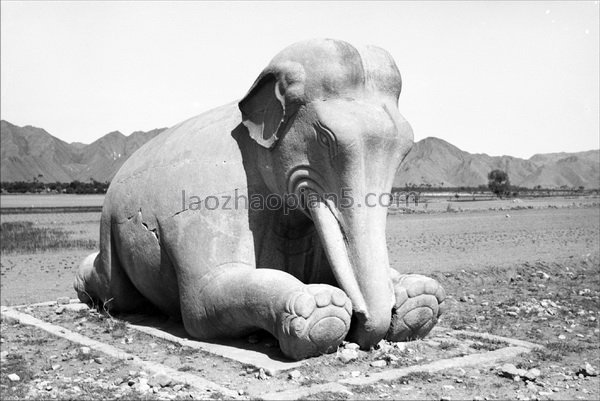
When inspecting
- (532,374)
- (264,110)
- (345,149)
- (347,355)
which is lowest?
(532,374)

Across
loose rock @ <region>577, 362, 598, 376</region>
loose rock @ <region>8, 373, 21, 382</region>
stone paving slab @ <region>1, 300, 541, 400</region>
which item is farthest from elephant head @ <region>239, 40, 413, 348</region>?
loose rock @ <region>8, 373, 21, 382</region>

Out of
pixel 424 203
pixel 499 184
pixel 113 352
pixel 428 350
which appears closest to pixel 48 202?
pixel 424 203

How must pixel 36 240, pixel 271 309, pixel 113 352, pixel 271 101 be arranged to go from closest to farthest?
pixel 271 309, pixel 271 101, pixel 113 352, pixel 36 240

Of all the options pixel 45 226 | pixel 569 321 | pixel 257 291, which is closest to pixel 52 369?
pixel 257 291

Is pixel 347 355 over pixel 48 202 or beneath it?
over

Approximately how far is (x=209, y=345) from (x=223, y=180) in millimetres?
1577

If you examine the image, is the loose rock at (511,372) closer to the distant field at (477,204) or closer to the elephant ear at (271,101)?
the elephant ear at (271,101)

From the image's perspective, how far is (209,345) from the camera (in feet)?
Answer: 21.8

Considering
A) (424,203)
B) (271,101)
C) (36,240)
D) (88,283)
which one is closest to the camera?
(271,101)

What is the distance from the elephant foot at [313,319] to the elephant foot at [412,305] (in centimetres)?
65

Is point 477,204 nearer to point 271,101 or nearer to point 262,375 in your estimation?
point 271,101

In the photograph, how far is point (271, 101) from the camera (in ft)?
21.4

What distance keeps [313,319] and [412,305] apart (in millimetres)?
1093

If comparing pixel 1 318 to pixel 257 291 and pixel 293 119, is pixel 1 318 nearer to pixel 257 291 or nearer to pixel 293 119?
pixel 257 291
